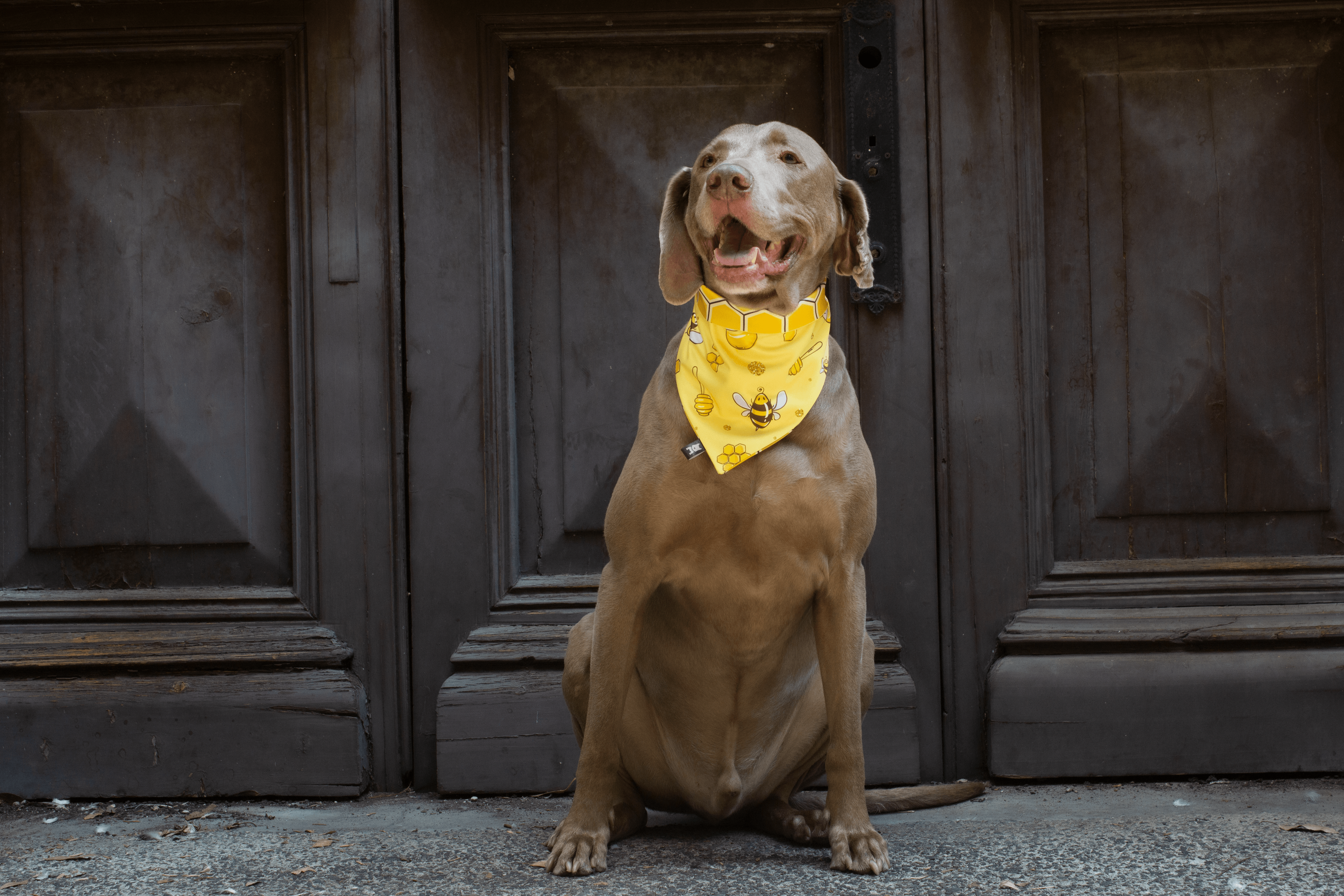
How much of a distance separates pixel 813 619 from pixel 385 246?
Result: 195 centimetres

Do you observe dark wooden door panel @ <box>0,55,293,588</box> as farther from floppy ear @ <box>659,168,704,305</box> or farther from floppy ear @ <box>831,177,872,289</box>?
floppy ear @ <box>831,177,872,289</box>

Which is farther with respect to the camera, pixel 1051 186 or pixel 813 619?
pixel 1051 186

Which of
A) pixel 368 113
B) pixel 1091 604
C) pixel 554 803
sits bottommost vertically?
pixel 554 803

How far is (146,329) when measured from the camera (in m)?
3.65

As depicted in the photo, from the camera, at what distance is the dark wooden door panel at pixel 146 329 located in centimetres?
364

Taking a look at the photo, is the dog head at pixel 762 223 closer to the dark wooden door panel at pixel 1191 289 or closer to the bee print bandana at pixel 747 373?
the bee print bandana at pixel 747 373

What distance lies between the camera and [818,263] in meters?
2.59

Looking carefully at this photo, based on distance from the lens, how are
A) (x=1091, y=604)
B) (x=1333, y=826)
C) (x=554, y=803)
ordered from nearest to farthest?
(x=1333, y=826) → (x=554, y=803) → (x=1091, y=604)

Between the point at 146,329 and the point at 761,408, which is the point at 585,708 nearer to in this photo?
the point at 761,408

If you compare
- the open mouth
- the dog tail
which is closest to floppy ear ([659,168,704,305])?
the open mouth

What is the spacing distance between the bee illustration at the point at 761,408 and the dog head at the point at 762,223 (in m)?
0.22

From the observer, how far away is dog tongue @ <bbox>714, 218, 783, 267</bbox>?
2430mm

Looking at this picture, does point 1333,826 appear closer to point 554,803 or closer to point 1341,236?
point 1341,236

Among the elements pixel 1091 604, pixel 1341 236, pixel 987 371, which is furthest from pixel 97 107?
pixel 1341 236
